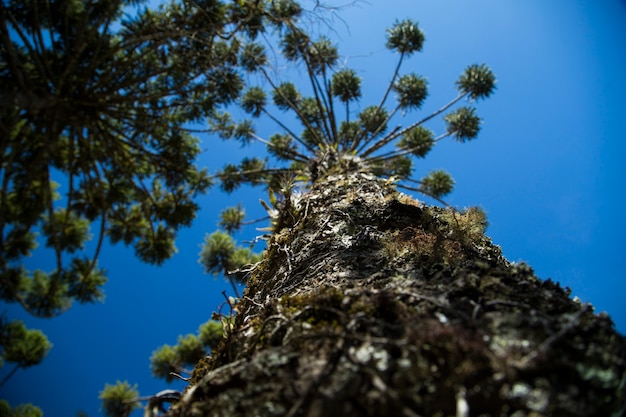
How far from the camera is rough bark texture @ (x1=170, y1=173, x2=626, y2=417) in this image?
2.46ft

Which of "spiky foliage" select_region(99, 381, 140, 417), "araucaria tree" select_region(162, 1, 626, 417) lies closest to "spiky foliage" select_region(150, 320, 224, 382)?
"spiky foliage" select_region(99, 381, 140, 417)

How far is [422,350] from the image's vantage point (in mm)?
856

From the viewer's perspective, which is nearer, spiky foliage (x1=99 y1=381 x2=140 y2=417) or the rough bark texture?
the rough bark texture

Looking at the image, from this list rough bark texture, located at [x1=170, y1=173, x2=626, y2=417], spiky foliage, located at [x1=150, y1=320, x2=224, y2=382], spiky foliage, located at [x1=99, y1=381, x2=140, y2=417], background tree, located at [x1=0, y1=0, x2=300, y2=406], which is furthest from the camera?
spiky foliage, located at [x1=150, y1=320, x2=224, y2=382]

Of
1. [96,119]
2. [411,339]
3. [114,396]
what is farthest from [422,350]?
[114,396]

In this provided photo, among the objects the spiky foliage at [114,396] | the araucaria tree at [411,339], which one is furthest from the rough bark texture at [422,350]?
the spiky foliage at [114,396]

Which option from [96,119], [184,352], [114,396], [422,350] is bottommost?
[422,350]

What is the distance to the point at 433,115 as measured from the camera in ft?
26.6

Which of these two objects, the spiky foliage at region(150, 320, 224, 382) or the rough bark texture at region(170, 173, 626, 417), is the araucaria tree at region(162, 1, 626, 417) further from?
the spiky foliage at region(150, 320, 224, 382)

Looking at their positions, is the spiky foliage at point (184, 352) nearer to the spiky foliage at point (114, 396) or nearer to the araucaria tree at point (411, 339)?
the spiky foliage at point (114, 396)

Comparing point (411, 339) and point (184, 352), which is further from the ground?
point (184, 352)

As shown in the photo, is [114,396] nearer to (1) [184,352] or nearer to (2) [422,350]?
(1) [184,352]

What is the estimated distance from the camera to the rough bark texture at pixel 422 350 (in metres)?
0.75

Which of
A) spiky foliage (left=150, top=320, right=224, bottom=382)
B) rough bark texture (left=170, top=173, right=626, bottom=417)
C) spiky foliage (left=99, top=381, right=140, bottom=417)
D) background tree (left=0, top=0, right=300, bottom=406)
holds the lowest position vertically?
rough bark texture (left=170, top=173, right=626, bottom=417)
